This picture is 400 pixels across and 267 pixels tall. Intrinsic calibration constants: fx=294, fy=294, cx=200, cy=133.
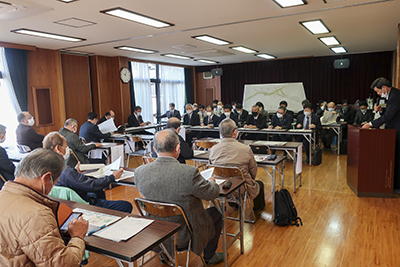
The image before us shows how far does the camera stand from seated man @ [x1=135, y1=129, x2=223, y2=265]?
2.07 m

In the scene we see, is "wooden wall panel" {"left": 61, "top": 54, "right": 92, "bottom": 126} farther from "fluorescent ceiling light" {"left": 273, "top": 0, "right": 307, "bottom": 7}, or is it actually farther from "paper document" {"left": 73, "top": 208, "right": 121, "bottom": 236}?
"paper document" {"left": 73, "top": 208, "right": 121, "bottom": 236}

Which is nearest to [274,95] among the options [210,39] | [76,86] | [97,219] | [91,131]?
[210,39]

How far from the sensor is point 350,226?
137 inches

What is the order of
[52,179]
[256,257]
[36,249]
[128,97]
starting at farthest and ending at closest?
[128,97], [256,257], [52,179], [36,249]

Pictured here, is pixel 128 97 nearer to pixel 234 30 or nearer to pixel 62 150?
pixel 234 30

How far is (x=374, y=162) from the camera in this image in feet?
14.1

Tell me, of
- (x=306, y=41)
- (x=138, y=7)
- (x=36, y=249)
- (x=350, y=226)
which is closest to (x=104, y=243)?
(x=36, y=249)

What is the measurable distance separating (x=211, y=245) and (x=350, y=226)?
1.90m

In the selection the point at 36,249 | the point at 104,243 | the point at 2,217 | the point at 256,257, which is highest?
the point at 2,217

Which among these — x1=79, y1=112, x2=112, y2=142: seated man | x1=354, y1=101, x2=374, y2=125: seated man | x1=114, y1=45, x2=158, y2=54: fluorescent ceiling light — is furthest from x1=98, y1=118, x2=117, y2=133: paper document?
x1=354, y1=101, x2=374, y2=125: seated man

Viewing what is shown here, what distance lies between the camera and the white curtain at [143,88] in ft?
34.1

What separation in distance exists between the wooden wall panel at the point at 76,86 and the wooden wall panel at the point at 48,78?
432 millimetres

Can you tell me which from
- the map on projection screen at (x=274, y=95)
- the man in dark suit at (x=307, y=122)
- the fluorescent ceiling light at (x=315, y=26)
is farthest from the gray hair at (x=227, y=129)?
the map on projection screen at (x=274, y=95)

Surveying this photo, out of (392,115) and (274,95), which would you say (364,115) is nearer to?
(392,115)
